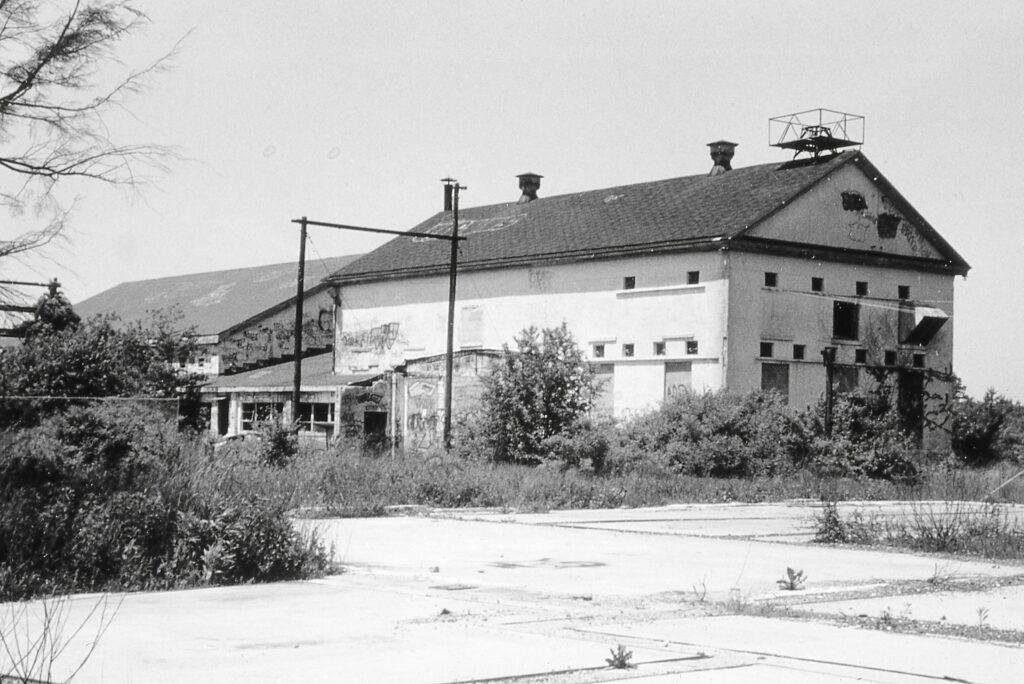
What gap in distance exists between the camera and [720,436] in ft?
114

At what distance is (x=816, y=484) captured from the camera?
32.9 meters

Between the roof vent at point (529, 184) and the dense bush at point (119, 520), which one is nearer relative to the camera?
the dense bush at point (119, 520)

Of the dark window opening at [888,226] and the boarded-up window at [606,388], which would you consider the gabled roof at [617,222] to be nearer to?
the dark window opening at [888,226]

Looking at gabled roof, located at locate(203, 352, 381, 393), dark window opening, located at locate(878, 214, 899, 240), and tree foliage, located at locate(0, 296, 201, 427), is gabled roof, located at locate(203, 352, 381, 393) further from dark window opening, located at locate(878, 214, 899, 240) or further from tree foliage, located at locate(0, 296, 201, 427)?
dark window opening, located at locate(878, 214, 899, 240)

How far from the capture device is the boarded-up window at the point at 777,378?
136 feet

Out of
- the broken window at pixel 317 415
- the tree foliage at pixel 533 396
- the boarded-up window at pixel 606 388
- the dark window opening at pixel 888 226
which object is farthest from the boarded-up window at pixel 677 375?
the broken window at pixel 317 415

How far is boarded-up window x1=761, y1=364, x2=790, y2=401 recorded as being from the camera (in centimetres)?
4138

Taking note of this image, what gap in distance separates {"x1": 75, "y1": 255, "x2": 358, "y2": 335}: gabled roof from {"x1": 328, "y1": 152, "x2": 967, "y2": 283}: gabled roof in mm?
4717

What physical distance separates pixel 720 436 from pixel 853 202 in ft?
45.4

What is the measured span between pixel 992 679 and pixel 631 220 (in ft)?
127

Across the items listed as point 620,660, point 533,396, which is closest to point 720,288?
point 533,396

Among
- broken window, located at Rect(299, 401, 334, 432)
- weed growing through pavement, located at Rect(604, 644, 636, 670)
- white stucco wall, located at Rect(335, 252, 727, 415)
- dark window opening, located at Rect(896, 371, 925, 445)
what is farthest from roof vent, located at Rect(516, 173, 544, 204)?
weed growing through pavement, located at Rect(604, 644, 636, 670)

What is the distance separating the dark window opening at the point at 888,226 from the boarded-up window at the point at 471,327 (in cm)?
1490

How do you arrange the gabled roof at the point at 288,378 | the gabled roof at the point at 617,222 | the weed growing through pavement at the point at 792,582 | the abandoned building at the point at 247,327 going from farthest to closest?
1. the abandoned building at the point at 247,327
2. the gabled roof at the point at 288,378
3. the gabled roof at the point at 617,222
4. the weed growing through pavement at the point at 792,582
